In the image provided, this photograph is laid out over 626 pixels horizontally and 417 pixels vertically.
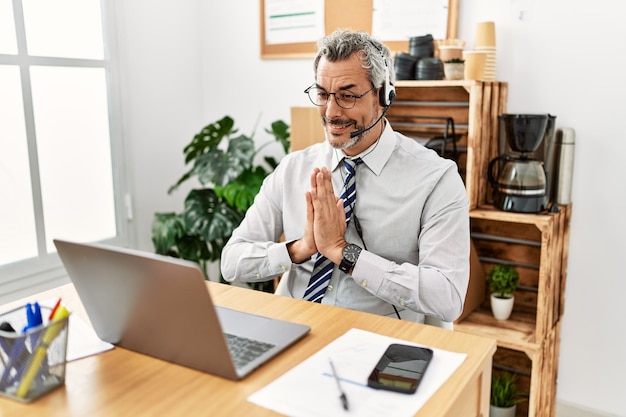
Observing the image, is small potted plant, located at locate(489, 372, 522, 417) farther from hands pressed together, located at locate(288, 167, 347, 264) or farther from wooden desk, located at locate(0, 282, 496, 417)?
wooden desk, located at locate(0, 282, 496, 417)

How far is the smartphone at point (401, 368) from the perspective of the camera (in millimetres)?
943

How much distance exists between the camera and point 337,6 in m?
2.79

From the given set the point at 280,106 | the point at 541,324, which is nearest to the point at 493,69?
the point at 541,324

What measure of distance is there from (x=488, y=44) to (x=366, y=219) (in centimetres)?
106

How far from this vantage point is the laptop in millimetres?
910

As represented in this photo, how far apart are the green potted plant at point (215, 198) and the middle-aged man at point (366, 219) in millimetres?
947

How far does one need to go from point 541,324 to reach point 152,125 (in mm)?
2149

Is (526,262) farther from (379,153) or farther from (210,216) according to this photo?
(210,216)

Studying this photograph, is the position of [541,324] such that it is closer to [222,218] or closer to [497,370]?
[497,370]

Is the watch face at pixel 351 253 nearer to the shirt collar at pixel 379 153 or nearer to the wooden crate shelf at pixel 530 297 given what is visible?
the shirt collar at pixel 379 153

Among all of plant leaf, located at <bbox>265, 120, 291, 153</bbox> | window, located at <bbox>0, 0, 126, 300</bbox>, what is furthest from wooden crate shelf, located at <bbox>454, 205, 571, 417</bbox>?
window, located at <bbox>0, 0, 126, 300</bbox>

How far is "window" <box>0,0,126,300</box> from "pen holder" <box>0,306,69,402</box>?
174 cm

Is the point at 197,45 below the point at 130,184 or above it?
above

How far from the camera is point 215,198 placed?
2904mm
